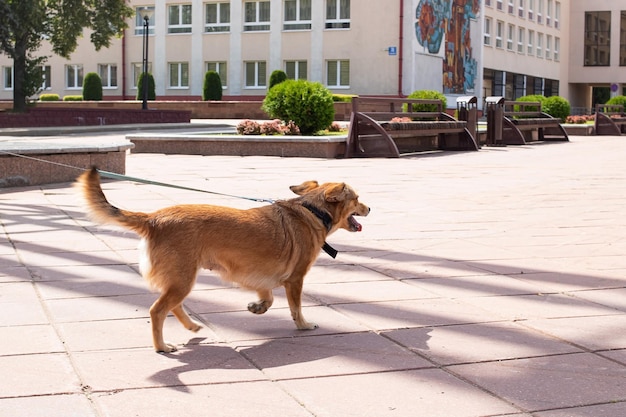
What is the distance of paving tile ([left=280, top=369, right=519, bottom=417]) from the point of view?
13.4 feet

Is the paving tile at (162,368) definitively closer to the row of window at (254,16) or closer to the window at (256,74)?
the row of window at (254,16)

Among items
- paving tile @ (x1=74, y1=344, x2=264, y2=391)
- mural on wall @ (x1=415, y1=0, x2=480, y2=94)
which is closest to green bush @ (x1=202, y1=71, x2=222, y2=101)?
mural on wall @ (x1=415, y1=0, x2=480, y2=94)

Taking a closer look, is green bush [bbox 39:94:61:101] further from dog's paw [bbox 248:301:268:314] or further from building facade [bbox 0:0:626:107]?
dog's paw [bbox 248:301:268:314]

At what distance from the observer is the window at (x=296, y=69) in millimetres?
52969

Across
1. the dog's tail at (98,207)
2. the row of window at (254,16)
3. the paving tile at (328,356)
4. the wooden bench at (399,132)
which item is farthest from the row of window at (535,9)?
the dog's tail at (98,207)

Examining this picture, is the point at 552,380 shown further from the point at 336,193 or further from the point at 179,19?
the point at 179,19

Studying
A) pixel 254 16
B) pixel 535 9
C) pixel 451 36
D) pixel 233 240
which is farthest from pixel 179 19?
pixel 233 240

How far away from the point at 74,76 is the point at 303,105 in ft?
135

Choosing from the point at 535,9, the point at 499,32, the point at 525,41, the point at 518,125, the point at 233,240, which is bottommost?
the point at 233,240

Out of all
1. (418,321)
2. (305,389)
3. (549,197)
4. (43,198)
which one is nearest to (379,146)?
(549,197)

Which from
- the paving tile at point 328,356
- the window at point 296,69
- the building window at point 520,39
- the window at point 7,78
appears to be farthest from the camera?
the building window at point 520,39

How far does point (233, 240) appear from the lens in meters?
5.14

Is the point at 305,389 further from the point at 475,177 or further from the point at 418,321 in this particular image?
the point at 475,177

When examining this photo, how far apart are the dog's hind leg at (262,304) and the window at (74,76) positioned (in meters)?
56.4
